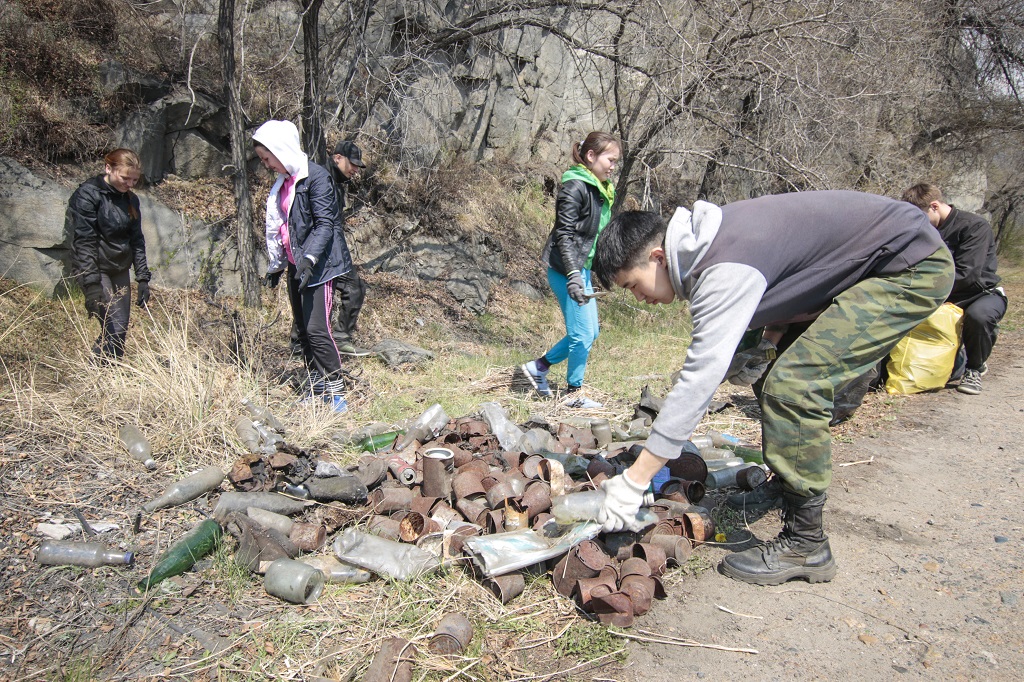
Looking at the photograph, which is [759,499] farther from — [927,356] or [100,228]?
[100,228]

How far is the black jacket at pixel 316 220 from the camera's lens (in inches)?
188

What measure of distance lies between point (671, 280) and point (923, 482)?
2.52 m

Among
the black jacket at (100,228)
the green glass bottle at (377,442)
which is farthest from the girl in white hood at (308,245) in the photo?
the black jacket at (100,228)

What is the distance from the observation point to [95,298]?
5473 mm

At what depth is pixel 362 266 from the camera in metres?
9.23

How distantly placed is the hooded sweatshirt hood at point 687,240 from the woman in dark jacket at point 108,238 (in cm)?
448

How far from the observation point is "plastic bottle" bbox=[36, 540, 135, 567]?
2.93 metres

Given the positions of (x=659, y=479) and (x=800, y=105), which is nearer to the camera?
(x=659, y=479)

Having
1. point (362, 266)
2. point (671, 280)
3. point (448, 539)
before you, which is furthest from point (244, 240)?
point (671, 280)

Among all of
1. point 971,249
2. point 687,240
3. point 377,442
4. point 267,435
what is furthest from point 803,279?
point 971,249

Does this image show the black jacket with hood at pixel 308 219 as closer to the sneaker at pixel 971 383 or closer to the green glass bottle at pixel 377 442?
the green glass bottle at pixel 377 442

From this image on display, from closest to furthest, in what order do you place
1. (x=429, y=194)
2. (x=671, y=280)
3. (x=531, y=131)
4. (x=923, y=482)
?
(x=671, y=280) < (x=923, y=482) < (x=429, y=194) < (x=531, y=131)

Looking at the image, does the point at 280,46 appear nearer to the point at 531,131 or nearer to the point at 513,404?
the point at 531,131

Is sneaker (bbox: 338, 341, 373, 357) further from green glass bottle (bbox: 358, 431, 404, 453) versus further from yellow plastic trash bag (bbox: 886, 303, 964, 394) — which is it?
yellow plastic trash bag (bbox: 886, 303, 964, 394)
